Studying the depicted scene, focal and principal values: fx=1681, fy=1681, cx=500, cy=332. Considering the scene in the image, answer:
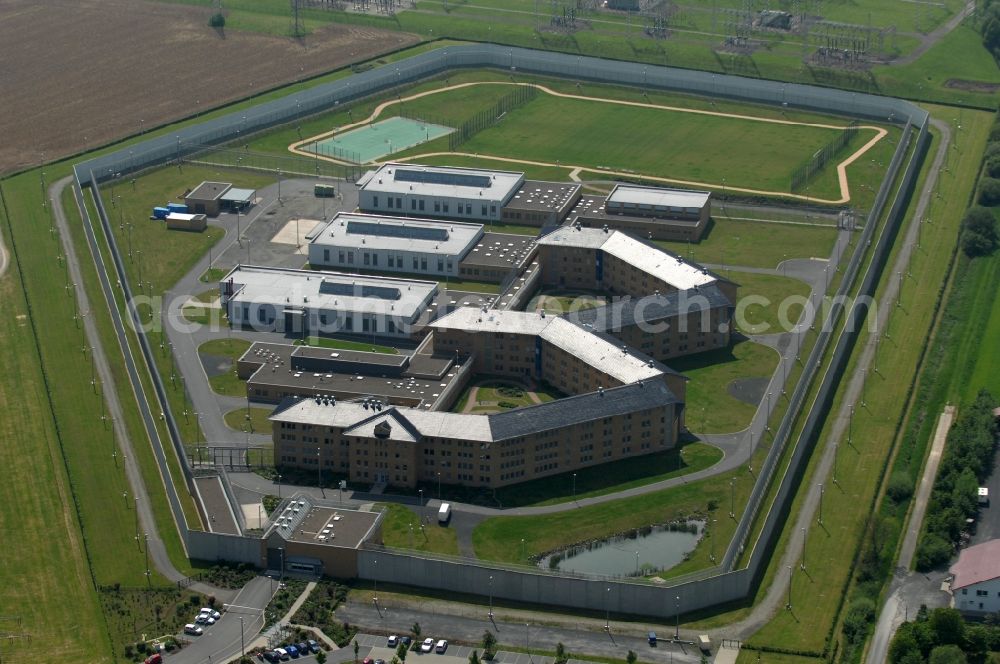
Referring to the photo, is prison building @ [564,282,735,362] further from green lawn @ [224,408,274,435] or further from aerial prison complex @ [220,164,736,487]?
green lawn @ [224,408,274,435]

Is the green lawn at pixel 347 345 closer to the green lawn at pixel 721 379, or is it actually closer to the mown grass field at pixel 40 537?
the mown grass field at pixel 40 537

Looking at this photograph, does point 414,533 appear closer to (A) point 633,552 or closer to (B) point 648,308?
(A) point 633,552

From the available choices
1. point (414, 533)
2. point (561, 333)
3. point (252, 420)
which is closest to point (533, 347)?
point (561, 333)

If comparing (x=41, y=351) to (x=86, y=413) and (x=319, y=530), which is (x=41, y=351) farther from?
(x=319, y=530)

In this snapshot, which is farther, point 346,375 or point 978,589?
point 346,375

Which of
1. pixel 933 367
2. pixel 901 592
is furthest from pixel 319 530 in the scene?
pixel 933 367

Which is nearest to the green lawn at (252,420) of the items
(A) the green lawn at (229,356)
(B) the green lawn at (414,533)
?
(A) the green lawn at (229,356)

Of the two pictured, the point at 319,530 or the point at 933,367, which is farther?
the point at 933,367
